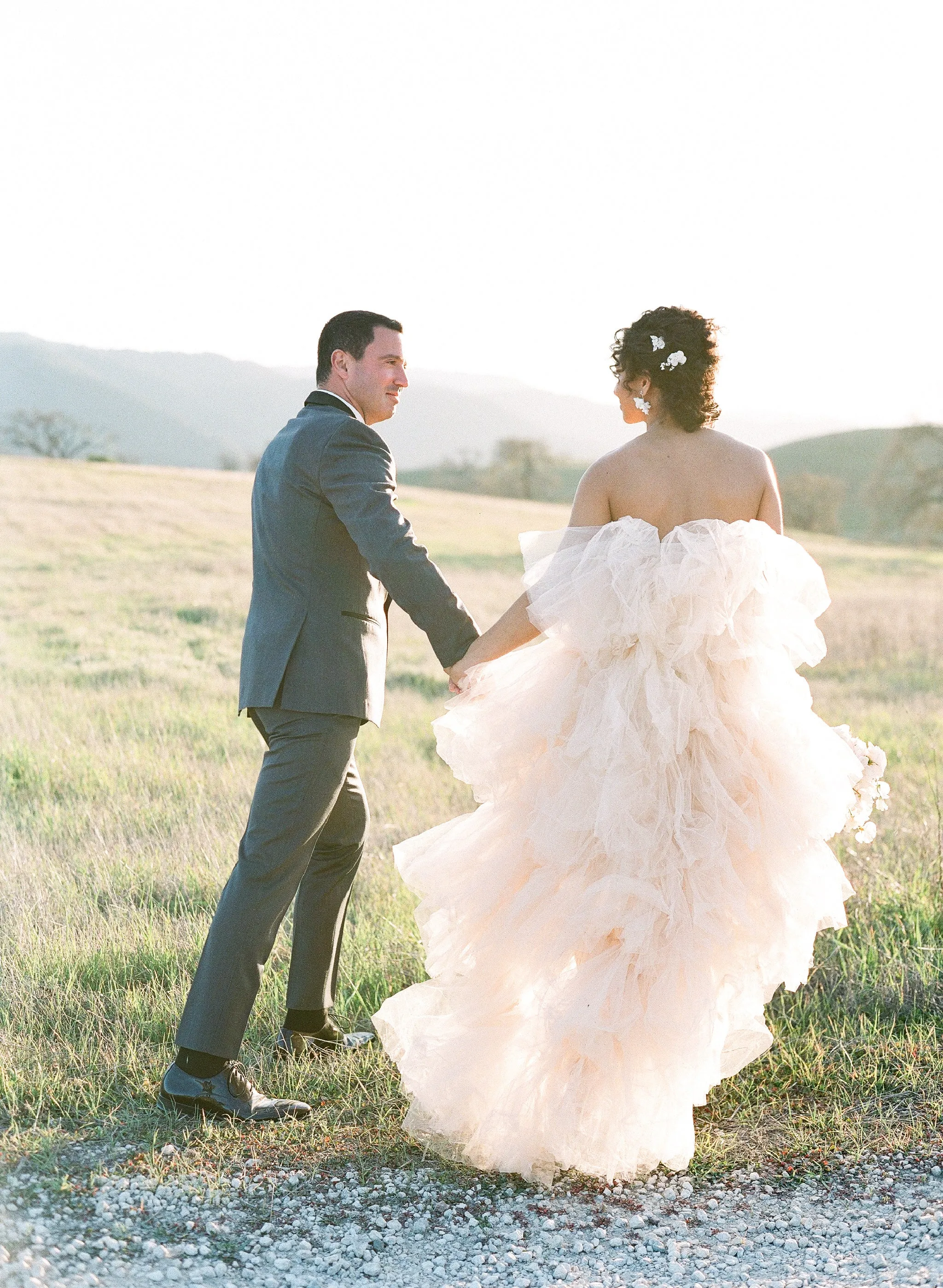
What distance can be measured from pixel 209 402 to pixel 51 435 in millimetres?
88802

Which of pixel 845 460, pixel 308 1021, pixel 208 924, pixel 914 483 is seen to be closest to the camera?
pixel 308 1021

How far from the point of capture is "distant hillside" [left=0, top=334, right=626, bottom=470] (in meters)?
151

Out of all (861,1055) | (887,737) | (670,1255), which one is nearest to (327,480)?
(670,1255)

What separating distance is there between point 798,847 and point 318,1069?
6.88 feet

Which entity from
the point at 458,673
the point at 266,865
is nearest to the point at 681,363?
the point at 458,673

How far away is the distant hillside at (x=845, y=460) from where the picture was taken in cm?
7994

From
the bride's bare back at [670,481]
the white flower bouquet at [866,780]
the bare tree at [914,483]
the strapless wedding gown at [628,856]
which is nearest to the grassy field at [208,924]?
the strapless wedding gown at [628,856]

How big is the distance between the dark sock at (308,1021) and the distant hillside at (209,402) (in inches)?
5008

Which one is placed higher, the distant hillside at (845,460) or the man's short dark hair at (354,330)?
the distant hillside at (845,460)

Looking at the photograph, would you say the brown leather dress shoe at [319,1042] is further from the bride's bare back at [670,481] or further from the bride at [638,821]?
the bride's bare back at [670,481]

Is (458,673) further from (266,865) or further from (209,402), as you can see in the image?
(209,402)

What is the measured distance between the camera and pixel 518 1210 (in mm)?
3654

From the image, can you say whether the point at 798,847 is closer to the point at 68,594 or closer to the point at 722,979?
the point at 722,979

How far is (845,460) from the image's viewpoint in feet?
286
